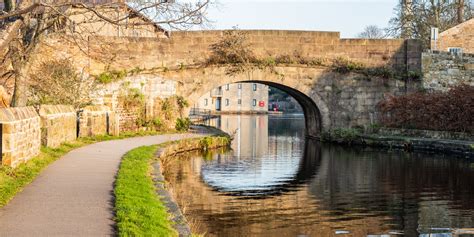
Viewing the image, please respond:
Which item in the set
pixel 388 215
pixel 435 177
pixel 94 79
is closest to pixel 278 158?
pixel 435 177

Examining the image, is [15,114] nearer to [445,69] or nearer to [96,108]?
[96,108]

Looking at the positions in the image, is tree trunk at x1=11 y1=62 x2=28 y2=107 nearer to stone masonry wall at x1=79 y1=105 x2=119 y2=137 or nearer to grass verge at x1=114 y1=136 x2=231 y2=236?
grass verge at x1=114 y1=136 x2=231 y2=236

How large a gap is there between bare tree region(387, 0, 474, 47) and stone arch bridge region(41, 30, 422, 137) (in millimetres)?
11074

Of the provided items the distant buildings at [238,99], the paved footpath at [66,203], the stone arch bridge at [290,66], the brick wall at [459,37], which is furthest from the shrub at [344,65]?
the distant buildings at [238,99]

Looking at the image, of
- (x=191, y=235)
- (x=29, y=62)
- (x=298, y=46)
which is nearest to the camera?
(x=191, y=235)

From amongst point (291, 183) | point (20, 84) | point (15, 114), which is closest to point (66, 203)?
point (15, 114)

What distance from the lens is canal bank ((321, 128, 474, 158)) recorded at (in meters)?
21.1

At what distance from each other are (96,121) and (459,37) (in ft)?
66.2

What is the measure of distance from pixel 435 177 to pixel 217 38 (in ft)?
40.7

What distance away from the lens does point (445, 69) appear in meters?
26.6

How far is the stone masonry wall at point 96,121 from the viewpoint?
20.0 m

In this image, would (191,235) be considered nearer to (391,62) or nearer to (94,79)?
(94,79)

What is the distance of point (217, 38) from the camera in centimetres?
2553

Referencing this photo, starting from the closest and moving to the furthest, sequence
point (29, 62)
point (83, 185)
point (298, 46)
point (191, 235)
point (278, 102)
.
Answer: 1. point (191, 235)
2. point (83, 185)
3. point (29, 62)
4. point (298, 46)
5. point (278, 102)
